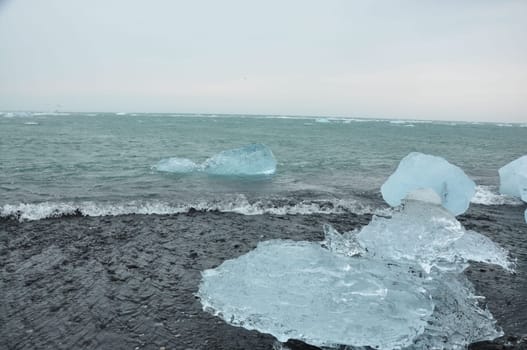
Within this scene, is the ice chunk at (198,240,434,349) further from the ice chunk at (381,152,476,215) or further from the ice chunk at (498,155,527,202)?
the ice chunk at (498,155,527,202)

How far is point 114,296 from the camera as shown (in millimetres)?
4324

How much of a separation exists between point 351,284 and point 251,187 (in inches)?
289

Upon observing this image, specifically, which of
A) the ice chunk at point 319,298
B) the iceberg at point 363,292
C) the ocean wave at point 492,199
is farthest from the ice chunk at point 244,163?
the ice chunk at point 319,298

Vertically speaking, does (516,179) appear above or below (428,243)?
above

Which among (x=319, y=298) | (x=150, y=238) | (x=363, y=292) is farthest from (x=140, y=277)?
(x=363, y=292)

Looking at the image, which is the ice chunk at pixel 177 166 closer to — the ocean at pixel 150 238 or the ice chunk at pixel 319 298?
the ocean at pixel 150 238

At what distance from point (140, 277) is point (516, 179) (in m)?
10.8

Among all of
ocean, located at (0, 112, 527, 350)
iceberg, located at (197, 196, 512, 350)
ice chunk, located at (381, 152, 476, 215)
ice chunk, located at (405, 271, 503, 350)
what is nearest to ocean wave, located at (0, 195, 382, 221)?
ocean, located at (0, 112, 527, 350)

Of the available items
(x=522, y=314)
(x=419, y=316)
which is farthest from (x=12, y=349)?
(x=522, y=314)

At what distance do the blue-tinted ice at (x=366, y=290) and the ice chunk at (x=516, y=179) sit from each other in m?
5.06

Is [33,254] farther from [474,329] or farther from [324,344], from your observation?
[474,329]

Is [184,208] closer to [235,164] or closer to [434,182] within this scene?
[235,164]

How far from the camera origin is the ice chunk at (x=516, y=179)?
10.1 meters

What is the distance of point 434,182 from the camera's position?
8.16 m
